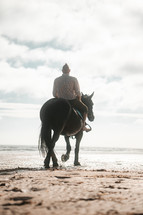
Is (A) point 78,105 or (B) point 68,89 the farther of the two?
(B) point 68,89

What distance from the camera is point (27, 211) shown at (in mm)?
1891

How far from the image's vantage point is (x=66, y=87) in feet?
25.2

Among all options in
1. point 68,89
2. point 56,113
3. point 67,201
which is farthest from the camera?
point 68,89

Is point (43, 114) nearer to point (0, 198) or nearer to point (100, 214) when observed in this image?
point (0, 198)

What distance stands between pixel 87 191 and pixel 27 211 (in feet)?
3.23

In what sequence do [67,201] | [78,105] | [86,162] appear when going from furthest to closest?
[86,162] < [78,105] < [67,201]

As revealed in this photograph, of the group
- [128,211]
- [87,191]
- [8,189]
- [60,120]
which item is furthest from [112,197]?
[60,120]

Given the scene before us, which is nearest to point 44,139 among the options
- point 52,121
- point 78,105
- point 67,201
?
point 52,121

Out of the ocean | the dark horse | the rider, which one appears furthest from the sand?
the rider

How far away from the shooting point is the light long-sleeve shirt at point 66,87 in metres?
7.70

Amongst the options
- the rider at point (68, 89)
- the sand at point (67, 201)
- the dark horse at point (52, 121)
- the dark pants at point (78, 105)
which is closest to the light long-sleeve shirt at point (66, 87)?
the rider at point (68, 89)

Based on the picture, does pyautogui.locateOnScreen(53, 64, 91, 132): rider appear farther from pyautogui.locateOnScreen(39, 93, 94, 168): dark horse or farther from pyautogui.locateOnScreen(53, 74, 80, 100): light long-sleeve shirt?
pyautogui.locateOnScreen(39, 93, 94, 168): dark horse

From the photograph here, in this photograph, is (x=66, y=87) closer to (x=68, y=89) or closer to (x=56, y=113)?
(x=68, y=89)

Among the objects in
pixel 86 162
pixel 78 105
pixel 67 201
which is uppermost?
pixel 78 105
